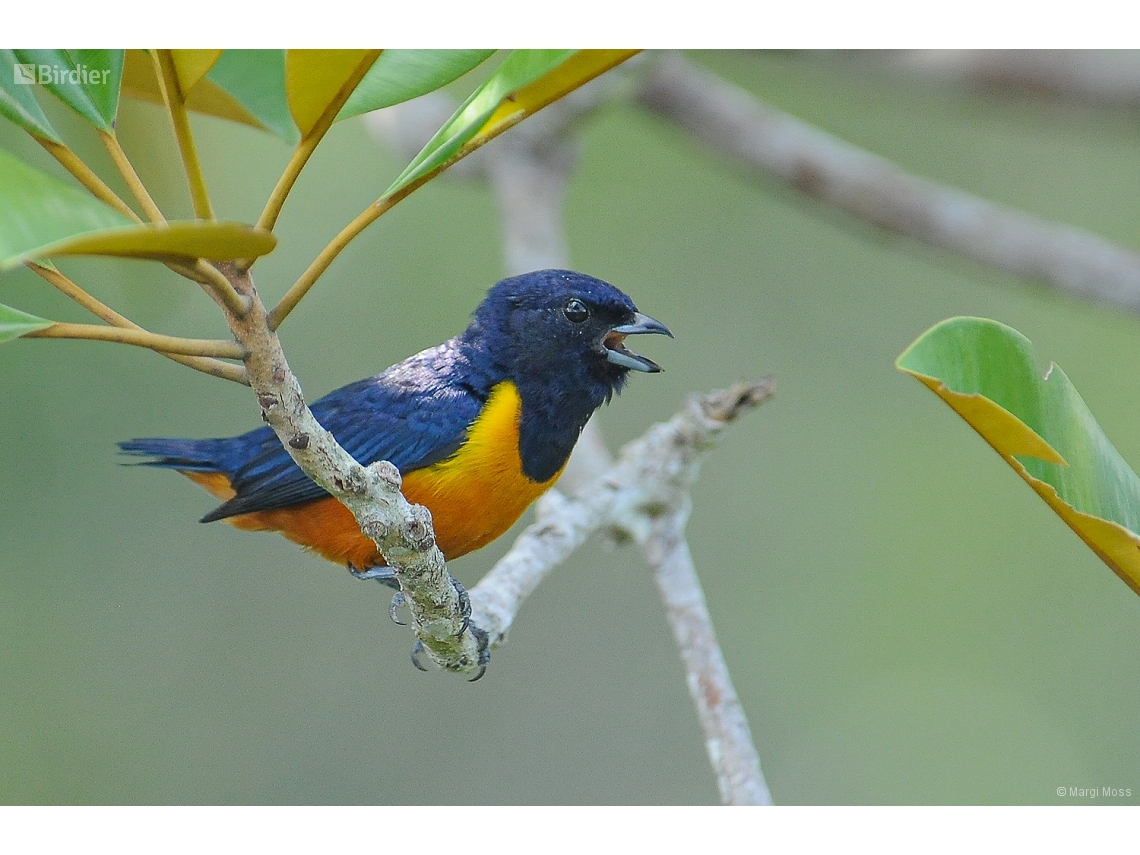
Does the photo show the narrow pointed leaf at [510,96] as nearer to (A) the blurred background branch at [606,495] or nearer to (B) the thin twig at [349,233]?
(B) the thin twig at [349,233]

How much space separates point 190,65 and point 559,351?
53.1 inches

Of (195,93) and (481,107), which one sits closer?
(481,107)

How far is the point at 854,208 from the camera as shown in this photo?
12.9 ft

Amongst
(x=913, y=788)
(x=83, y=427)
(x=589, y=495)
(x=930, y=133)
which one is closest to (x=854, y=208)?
(x=589, y=495)

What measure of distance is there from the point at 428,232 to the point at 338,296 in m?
1.10

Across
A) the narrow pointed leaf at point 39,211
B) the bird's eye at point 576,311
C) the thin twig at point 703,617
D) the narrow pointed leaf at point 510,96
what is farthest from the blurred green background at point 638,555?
the narrow pointed leaf at point 39,211

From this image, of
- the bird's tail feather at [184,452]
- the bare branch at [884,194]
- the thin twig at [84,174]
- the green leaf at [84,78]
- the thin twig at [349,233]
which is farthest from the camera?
the bare branch at [884,194]

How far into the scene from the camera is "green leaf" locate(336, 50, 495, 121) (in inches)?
76.6

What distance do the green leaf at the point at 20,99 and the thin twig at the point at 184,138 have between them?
19 centimetres

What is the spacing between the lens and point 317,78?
1.49 m

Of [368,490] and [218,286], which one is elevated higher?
[218,286]

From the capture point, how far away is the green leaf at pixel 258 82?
2369 millimetres

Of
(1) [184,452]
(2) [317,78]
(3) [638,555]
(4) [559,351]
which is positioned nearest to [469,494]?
(4) [559,351]

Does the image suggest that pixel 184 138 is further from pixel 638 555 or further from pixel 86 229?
pixel 638 555
